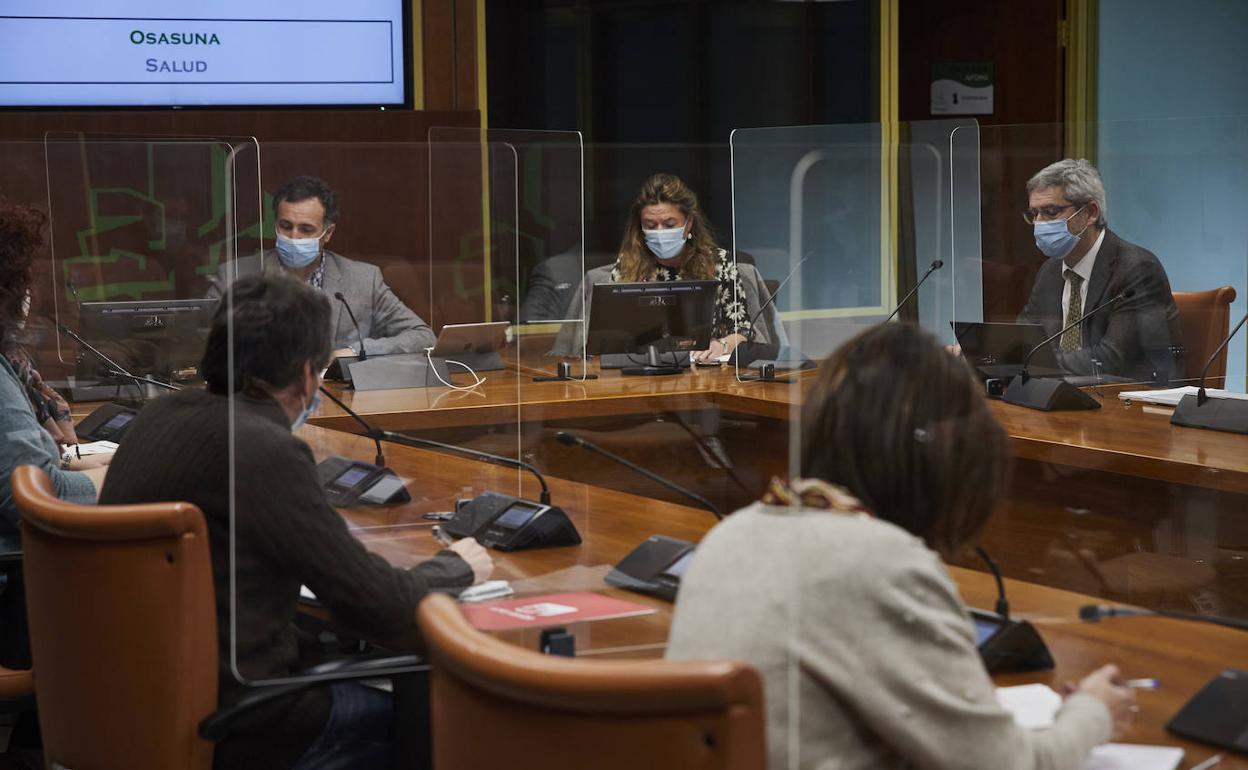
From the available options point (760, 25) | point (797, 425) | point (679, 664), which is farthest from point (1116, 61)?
point (679, 664)

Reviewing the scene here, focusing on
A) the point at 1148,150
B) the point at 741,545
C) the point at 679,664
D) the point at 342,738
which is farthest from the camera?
the point at 1148,150

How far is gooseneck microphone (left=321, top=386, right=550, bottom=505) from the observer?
266 cm

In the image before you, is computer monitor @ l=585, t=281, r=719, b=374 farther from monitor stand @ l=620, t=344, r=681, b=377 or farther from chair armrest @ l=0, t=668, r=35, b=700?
chair armrest @ l=0, t=668, r=35, b=700

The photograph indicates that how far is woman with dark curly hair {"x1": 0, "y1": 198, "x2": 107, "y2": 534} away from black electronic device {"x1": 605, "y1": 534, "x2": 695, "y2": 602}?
3.48 ft

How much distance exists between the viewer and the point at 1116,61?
6.76 metres

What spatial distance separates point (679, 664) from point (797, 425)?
1.39 feet

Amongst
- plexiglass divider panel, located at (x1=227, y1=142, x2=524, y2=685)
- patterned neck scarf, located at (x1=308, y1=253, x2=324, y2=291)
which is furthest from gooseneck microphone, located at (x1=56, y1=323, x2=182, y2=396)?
patterned neck scarf, located at (x1=308, y1=253, x2=324, y2=291)

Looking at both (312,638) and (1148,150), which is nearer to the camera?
(312,638)

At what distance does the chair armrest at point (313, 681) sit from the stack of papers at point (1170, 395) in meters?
2.32

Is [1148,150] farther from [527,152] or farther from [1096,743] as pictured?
[1096,743]

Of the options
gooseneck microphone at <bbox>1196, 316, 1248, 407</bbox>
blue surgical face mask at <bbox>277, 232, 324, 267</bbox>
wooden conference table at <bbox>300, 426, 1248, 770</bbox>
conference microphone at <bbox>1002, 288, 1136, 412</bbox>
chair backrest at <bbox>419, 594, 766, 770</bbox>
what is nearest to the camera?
chair backrest at <bbox>419, 594, 766, 770</bbox>

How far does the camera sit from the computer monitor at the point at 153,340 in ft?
12.6

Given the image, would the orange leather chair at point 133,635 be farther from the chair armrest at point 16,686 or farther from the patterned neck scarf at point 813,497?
the patterned neck scarf at point 813,497

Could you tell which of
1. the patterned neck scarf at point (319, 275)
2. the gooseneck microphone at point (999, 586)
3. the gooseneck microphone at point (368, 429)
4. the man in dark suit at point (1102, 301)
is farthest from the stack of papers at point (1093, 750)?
Answer: the man in dark suit at point (1102, 301)
